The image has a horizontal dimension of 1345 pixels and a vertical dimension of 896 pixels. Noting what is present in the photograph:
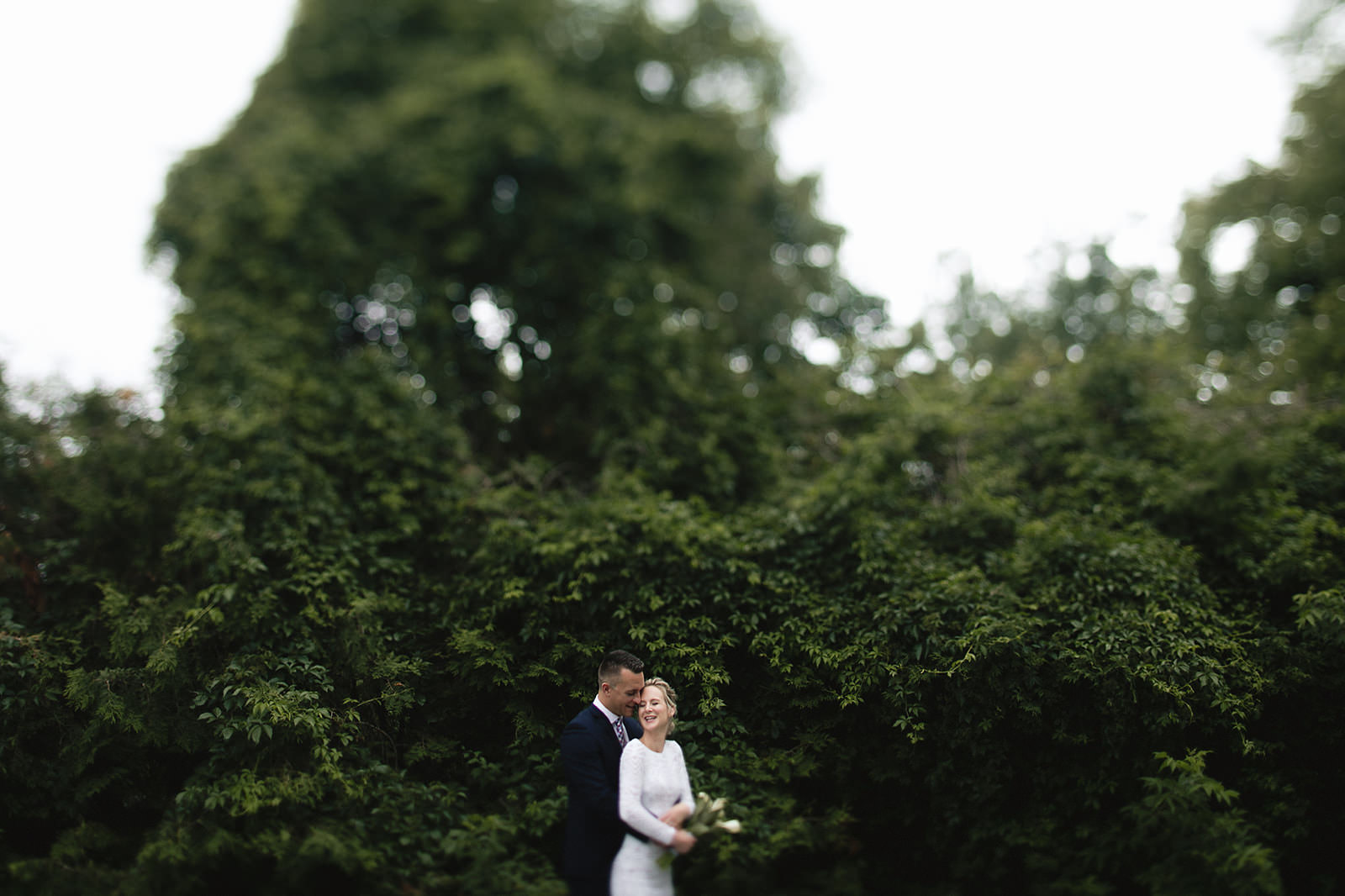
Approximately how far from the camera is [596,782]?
475cm

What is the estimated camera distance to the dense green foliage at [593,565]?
6051 millimetres

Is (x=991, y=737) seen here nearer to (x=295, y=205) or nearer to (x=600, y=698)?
(x=600, y=698)

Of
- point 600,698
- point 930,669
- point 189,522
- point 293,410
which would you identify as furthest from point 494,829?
point 293,410

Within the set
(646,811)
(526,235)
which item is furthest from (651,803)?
(526,235)

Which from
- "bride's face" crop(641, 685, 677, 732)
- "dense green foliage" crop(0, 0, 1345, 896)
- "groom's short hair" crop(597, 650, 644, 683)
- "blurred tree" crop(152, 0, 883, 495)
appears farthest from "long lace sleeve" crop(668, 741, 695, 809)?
"blurred tree" crop(152, 0, 883, 495)

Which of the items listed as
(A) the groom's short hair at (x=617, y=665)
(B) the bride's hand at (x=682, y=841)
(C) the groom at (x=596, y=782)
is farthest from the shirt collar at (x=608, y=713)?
(B) the bride's hand at (x=682, y=841)

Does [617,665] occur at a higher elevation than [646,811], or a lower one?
higher

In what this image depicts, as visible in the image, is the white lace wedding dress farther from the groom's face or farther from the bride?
the groom's face

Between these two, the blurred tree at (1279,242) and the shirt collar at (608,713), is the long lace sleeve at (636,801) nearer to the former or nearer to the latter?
the shirt collar at (608,713)

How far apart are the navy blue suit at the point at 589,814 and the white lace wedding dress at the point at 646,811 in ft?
0.44

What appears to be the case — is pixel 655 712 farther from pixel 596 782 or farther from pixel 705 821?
pixel 705 821

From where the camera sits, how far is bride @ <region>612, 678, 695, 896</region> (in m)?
4.50

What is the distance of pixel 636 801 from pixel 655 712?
48 cm

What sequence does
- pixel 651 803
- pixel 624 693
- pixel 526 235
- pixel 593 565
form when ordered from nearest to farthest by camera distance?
pixel 651 803
pixel 624 693
pixel 593 565
pixel 526 235
